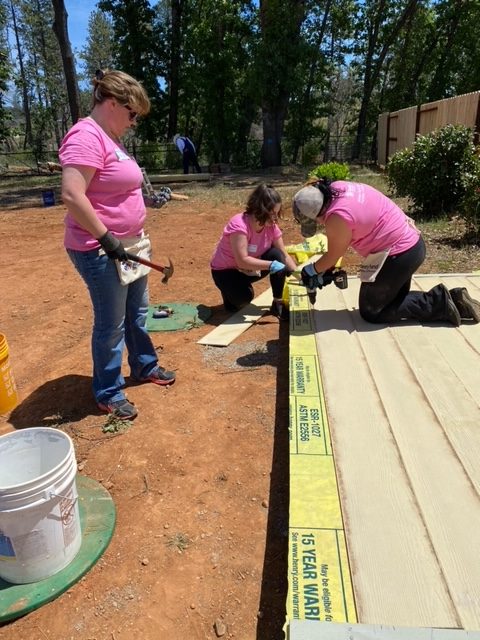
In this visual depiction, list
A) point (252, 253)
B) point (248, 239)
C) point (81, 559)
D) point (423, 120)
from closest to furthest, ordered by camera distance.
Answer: point (81, 559), point (248, 239), point (252, 253), point (423, 120)

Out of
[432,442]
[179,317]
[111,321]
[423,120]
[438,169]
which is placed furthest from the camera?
[423,120]

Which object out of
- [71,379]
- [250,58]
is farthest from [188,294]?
[250,58]

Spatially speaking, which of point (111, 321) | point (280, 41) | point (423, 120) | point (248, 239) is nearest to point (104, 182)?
point (111, 321)

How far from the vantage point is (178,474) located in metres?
2.50

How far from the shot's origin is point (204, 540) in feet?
6.88

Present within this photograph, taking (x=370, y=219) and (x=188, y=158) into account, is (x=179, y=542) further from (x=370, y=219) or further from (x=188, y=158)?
(x=188, y=158)

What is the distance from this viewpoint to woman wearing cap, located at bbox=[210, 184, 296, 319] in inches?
147

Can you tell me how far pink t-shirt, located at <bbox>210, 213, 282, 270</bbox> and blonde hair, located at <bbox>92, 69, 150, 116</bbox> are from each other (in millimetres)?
1560

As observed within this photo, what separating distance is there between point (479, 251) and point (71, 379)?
4828mm

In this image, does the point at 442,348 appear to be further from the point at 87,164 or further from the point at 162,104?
the point at 162,104

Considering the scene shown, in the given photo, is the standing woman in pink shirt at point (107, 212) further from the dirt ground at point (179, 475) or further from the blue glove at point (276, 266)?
the blue glove at point (276, 266)

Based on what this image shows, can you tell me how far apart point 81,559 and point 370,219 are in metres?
2.44

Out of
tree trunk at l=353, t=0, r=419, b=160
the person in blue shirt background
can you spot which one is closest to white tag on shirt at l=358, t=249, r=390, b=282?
the person in blue shirt background

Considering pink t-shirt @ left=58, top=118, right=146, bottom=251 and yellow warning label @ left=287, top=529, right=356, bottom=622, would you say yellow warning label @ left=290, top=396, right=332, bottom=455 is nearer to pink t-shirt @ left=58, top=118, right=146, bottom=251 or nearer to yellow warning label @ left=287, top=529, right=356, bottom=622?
yellow warning label @ left=287, top=529, right=356, bottom=622
